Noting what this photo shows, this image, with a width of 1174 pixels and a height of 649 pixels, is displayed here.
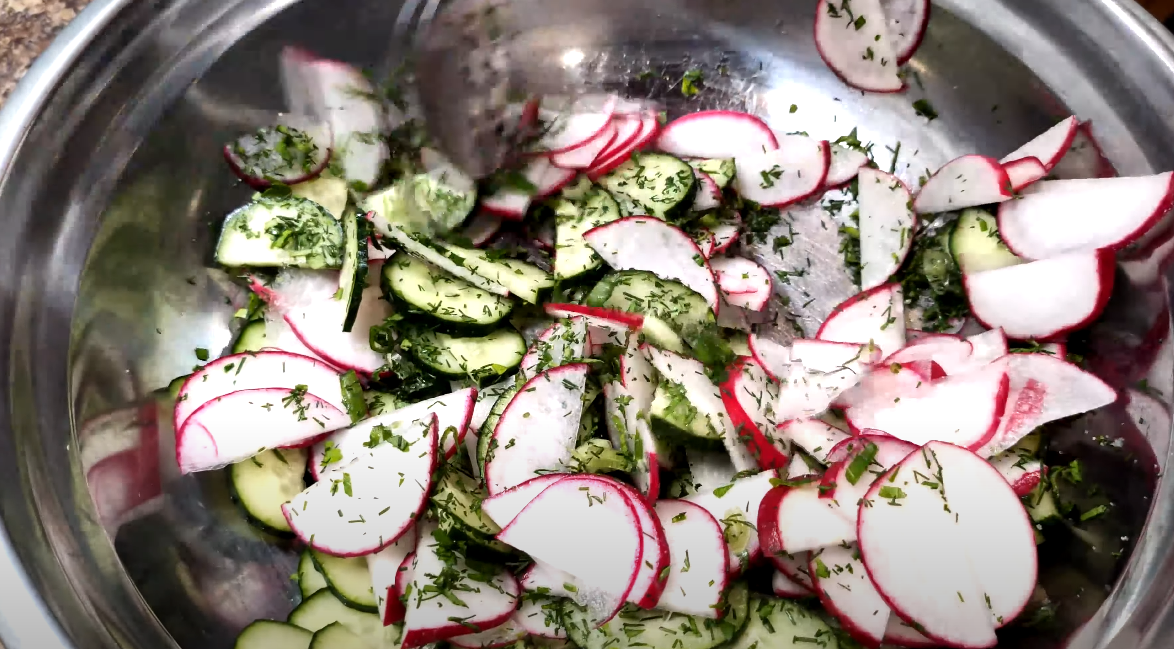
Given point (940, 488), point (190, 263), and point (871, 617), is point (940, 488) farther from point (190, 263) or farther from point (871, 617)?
point (190, 263)

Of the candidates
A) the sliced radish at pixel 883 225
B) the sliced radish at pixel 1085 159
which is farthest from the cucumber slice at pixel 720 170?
the sliced radish at pixel 1085 159

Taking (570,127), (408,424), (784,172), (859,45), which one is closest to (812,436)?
(784,172)

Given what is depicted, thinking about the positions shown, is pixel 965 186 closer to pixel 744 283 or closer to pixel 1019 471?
pixel 744 283

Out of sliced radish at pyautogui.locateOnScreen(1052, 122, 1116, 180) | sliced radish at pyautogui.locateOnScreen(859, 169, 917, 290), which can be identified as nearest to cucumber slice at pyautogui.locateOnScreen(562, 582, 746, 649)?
sliced radish at pyautogui.locateOnScreen(859, 169, 917, 290)

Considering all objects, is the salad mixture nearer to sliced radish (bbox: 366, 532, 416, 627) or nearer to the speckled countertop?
sliced radish (bbox: 366, 532, 416, 627)

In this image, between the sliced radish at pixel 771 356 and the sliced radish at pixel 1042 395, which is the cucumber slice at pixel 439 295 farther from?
the sliced radish at pixel 1042 395
